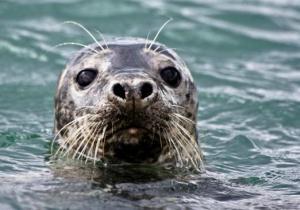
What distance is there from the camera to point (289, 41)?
41.5 feet

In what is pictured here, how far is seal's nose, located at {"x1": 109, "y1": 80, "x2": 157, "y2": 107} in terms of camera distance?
5.97 metres

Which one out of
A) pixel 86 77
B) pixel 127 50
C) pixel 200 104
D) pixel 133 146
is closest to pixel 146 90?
pixel 133 146

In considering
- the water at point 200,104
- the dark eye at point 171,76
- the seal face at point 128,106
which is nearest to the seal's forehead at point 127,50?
the seal face at point 128,106

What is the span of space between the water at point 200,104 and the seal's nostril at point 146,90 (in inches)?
27.1

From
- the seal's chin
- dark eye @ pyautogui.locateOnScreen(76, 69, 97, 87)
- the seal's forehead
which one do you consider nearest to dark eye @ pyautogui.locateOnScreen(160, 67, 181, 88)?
the seal's forehead

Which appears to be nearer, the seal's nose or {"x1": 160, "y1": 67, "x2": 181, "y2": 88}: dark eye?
the seal's nose

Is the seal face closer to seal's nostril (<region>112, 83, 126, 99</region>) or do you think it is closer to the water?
seal's nostril (<region>112, 83, 126, 99</region>)

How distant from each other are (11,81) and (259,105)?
2.88 m

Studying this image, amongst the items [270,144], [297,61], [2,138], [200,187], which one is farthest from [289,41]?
[200,187]

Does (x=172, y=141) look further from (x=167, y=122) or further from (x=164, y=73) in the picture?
(x=164, y=73)

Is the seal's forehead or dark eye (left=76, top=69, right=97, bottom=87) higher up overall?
the seal's forehead

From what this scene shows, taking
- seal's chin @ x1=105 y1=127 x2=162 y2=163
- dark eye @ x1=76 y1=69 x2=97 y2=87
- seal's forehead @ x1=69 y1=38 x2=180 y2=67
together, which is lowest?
seal's chin @ x1=105 y1=127 x2=162 y2=163

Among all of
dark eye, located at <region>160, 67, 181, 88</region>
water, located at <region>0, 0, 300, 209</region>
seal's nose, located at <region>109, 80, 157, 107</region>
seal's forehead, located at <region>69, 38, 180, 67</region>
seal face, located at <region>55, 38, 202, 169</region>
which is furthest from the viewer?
dark eye, located at <region>160, 67, 181, 88</region>

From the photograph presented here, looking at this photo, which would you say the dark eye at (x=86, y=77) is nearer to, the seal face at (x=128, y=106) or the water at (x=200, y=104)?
the seal face at (x=128, y=106)
